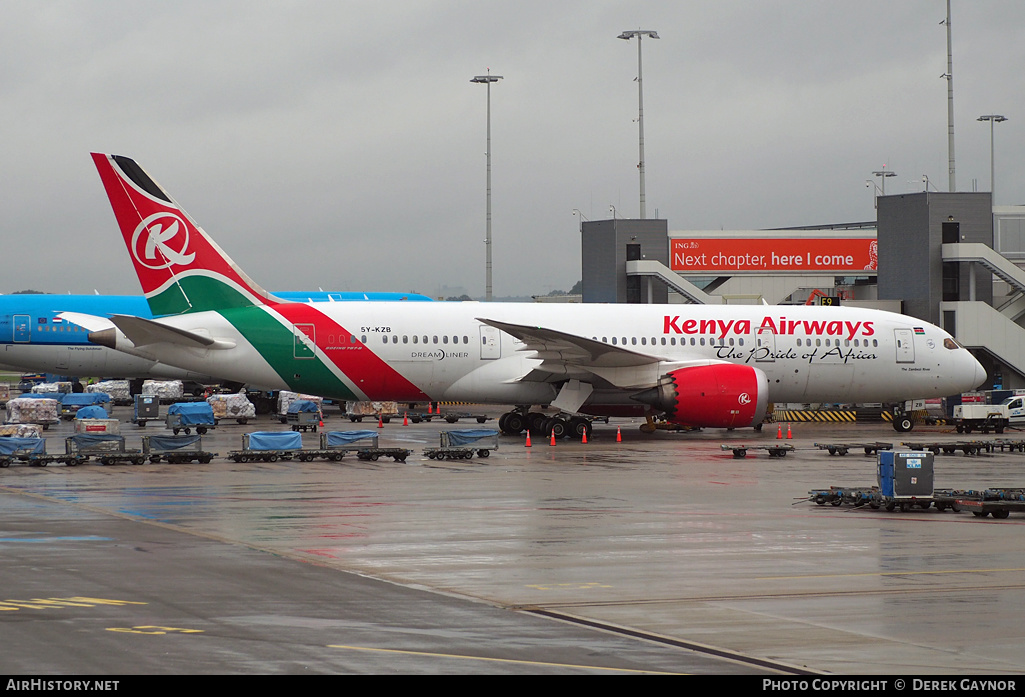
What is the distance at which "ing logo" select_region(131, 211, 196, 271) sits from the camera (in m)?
34.4

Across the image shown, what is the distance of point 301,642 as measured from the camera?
10.1 m

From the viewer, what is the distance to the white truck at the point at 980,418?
4041 cm

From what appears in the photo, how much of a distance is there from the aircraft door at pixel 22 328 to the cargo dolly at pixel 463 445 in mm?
24122

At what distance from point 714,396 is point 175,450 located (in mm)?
15021

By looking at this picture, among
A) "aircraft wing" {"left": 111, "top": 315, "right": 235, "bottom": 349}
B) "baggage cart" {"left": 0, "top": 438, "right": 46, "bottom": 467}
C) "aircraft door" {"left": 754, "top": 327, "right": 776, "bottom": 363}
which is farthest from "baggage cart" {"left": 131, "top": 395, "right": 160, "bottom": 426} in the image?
"aircraft door" {"left": 754, "top": 327, "right": 776, "bottom": 363}

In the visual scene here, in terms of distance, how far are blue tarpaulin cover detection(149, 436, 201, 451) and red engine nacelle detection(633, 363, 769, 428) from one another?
13427 mm

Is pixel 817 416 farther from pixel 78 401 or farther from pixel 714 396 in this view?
pixel 78 401

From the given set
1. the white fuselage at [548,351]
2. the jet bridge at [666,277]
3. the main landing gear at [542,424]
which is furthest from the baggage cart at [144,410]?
the jet bridge at [666,277]

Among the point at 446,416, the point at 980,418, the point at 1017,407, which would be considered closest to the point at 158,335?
the point at 446,416

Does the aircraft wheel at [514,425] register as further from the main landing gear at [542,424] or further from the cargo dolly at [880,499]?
the cargo dolly at [880,499]

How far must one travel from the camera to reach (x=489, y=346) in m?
35.4

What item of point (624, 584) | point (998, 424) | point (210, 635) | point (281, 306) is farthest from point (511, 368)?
point (210, 635)

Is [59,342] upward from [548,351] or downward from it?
upward

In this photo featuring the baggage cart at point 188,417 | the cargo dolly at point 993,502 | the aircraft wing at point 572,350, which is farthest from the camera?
the baggage cart at point 188,417
